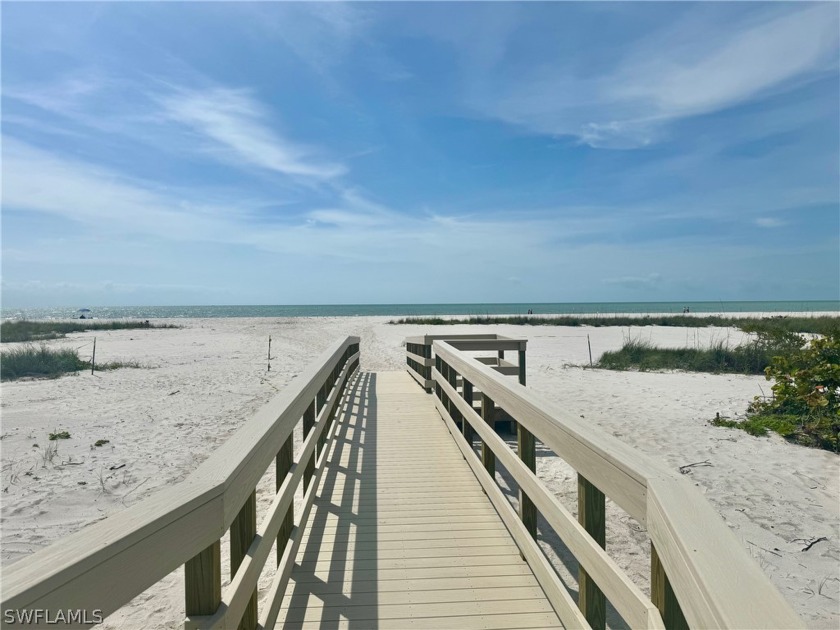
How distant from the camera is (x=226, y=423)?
8719mm

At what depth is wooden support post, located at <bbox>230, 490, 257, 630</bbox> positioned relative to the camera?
6.13 feet

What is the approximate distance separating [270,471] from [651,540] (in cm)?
614

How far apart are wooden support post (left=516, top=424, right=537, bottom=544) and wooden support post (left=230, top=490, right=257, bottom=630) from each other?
4.42 feet

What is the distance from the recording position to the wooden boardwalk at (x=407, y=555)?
8.02ft

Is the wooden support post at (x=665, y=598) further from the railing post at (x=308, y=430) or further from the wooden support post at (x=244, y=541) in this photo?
the railing post at (x=308, y=430)

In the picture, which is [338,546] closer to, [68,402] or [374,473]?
[374,473]

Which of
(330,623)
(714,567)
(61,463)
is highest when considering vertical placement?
(714,567)

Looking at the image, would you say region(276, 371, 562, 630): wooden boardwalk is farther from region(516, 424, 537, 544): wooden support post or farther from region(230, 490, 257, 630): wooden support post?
region(230, 490, 257, 630): wooden support post

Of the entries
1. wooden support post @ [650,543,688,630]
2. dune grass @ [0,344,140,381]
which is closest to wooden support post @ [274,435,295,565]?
wooden support post @ [650,543,688,630]

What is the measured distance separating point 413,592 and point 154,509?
1.80m

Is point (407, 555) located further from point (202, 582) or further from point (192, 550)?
point (192, 550)

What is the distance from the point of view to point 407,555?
303cm

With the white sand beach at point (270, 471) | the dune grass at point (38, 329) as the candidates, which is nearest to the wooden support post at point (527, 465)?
the white sand beach at point (270, 471)

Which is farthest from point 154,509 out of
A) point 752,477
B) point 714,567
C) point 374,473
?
point 752,477
